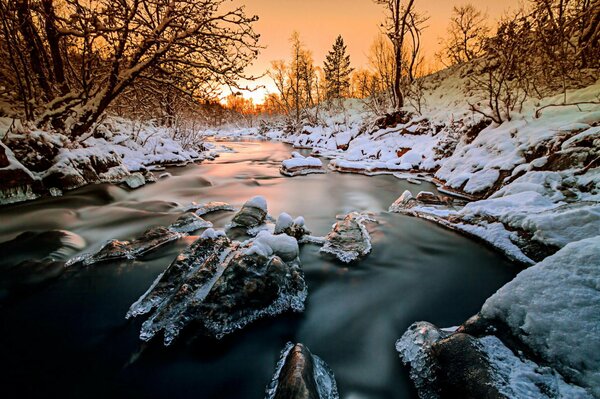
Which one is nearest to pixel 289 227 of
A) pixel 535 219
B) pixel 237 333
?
pixel 237 333

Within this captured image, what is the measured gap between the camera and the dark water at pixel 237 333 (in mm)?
1783

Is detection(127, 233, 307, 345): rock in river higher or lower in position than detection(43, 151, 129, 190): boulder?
lower

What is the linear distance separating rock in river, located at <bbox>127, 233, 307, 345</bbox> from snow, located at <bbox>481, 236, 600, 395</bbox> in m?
1.58

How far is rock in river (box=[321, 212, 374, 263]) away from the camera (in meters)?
3.38

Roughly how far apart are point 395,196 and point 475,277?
392cm

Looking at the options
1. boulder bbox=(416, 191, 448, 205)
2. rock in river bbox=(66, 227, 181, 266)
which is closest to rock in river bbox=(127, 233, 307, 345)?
rock in river bbox=(66, 227, 181, 266)

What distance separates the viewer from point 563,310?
1471 mm

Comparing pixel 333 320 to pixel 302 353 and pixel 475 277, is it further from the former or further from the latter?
pixel 475 277

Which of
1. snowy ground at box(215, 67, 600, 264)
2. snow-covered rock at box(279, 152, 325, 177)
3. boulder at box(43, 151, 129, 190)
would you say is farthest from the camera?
snow-covered rock at box(279, 152, 325, 177)

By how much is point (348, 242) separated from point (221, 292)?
2022 mm

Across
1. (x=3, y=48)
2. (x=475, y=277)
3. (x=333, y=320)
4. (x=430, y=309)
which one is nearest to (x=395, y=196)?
(x=475, y=277)

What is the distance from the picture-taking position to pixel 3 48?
5.70 m

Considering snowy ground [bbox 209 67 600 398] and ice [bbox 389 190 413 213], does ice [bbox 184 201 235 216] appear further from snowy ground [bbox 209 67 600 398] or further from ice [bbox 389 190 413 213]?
snowy ground [bbox 209 67 600 398]

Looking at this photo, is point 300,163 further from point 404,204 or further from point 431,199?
point 431,199
